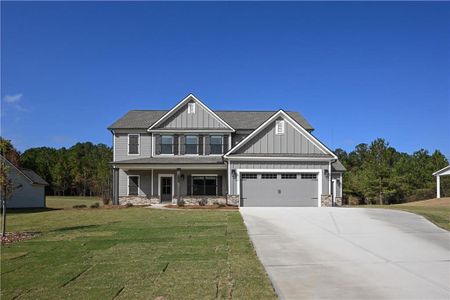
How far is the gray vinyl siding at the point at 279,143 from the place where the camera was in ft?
94.9

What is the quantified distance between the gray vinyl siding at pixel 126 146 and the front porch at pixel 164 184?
131 centimetres

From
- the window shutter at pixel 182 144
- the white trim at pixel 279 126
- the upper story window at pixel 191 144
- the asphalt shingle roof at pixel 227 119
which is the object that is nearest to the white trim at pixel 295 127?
the white trim at pixel 279 126

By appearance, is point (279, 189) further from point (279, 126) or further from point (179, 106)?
point (179, 106)

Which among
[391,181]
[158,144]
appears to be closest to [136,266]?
[158,144]

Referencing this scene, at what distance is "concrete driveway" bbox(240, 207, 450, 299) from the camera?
25.0 ft

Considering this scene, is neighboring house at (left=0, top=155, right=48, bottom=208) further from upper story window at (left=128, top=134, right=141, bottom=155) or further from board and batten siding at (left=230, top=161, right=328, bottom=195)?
board and batten siding at (left=230, top=161, right=328, bottom=195)

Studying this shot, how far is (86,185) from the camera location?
76500 millimetres

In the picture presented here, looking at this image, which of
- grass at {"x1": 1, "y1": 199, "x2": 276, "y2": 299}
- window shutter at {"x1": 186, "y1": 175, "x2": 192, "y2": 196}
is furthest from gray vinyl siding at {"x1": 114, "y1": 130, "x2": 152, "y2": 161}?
grass at {"x1": 1, "y1": 199, "x2": 276, "y2": 299}

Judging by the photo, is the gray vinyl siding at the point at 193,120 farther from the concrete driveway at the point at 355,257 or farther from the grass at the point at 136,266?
the grass at the point at 136,266

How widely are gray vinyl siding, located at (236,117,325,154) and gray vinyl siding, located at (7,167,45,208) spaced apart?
787 inches

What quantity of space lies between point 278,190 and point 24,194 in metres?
22.3

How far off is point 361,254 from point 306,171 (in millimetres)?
18022

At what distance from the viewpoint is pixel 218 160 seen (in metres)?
31.6

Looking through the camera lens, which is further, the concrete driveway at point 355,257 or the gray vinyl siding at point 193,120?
the gray vinyl siding at point 193,120
